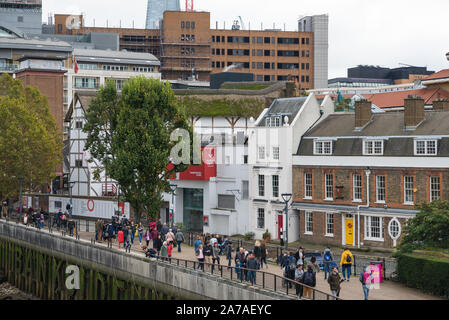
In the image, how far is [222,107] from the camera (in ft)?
261

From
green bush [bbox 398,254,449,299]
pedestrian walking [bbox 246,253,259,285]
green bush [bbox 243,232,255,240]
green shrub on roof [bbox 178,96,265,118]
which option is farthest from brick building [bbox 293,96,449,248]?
green shrub on roof [bbox 178,96,265,118]

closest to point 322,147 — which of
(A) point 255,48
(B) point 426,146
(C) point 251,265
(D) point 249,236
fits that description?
(B) point 426,146

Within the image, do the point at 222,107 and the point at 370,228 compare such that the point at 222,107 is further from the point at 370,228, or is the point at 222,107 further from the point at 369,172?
the point at 370,228

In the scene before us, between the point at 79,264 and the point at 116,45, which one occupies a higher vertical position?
the point at 116,45

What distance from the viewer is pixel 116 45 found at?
148 metres

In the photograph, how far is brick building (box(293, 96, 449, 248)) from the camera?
161ft

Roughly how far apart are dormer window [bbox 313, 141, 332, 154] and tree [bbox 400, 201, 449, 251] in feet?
54.9

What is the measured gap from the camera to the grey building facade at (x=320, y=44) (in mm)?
157125

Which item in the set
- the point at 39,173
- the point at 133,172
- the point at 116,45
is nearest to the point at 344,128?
the point at 133,172

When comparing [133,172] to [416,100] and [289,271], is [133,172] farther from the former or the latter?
[289,271]

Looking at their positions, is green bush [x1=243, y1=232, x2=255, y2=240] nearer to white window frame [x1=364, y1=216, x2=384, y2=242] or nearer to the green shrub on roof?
white window frame [x1=364, y1=216, x2=384, y2=242]

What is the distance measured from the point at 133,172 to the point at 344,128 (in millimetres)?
16313

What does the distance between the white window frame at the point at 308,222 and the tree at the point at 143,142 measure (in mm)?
10322

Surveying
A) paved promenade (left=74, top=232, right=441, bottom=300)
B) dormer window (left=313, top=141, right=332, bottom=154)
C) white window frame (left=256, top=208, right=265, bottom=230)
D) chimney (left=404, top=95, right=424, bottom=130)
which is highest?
chimney (left=404, top=95, right=424, bottom=130)
